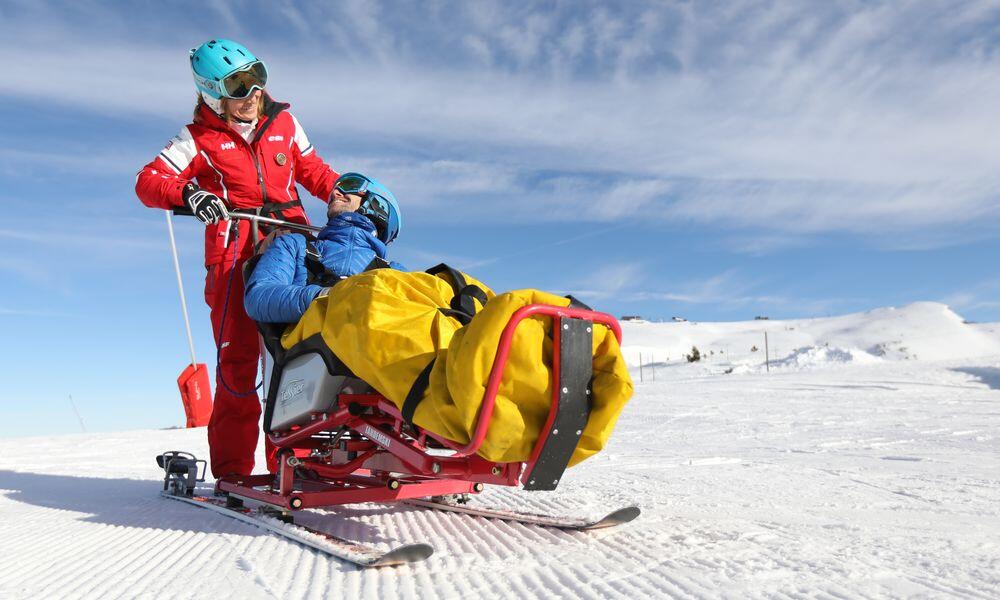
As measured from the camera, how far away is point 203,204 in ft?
12.4

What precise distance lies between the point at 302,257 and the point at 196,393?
168 inches

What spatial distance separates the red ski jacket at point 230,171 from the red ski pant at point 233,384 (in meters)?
0.18

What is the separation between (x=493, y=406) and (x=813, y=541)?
1264mm

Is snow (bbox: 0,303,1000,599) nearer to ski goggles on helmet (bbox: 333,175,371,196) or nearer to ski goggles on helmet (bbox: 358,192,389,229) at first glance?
ski goggles on helmet (bbox: 358,192,389,229)

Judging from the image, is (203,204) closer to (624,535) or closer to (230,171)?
(230,171)

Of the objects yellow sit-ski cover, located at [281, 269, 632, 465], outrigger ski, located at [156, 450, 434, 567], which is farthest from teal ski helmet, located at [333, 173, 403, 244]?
outrigger ski, located at [156, 450, 434, 567]

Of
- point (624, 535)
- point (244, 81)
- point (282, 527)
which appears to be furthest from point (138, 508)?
point (624, 535)

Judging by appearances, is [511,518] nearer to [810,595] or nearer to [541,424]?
[541,424]

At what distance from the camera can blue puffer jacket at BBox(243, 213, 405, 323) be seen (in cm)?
330

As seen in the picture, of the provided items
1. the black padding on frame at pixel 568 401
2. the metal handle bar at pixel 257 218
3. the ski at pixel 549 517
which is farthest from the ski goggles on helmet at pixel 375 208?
the black padding on frame at pixel 568 401

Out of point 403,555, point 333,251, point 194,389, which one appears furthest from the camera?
point 194,389

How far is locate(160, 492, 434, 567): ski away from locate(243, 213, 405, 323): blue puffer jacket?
0.85 metres

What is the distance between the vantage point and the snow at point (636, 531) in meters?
2.09

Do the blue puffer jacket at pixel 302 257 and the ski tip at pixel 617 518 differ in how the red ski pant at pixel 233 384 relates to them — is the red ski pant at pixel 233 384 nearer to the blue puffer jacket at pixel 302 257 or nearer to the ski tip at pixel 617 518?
the blue puffer jacket at pixel 302 257
